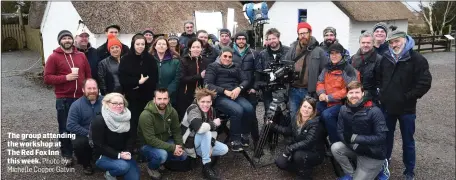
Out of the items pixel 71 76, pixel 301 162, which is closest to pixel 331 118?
pixel 301 162

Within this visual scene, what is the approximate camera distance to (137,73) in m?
4.68

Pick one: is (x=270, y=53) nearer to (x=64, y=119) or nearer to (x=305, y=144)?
(x=305, y=144)

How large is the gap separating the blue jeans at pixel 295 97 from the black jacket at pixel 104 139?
2212 millimetres

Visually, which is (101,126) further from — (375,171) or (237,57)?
(375,171)

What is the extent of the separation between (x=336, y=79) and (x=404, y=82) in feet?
2.42

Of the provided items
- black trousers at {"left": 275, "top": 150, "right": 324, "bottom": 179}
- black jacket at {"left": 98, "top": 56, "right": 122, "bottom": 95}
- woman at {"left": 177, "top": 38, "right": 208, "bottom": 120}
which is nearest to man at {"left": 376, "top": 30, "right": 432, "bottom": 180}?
black trousers at {"left": 275, "top": 150, "right": 324, "bottom": 179}

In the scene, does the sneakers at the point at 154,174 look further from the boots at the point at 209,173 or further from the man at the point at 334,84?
the man at the point at 334,84

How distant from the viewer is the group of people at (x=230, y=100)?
13.4 ft

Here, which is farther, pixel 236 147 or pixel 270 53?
pixel 270 53

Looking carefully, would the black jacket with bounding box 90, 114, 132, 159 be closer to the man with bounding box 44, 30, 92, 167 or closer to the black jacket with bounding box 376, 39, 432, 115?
the man with bounding box 44, 30, 92, 167

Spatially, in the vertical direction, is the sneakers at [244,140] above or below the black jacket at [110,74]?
below

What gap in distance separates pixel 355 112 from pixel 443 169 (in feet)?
6.11

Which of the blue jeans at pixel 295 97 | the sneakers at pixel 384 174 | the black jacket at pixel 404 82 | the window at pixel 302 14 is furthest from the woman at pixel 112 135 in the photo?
the window at pixel 302 14

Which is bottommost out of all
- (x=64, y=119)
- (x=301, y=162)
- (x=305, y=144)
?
(x=301, y=162)
